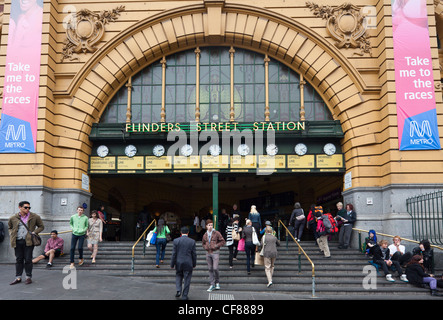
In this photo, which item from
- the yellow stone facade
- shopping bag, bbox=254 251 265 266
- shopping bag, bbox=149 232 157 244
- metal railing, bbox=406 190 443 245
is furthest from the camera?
the yellow stone facade

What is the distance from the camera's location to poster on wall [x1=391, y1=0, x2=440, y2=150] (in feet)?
58.7

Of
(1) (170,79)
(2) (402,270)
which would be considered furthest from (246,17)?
(2) (402,270)

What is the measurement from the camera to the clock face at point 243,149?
20078mm

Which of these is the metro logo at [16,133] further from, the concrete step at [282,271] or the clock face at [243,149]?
the clock face at [243,149]

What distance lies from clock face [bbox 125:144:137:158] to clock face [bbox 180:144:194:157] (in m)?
2.23

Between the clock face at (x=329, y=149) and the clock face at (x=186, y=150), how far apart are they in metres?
6.15

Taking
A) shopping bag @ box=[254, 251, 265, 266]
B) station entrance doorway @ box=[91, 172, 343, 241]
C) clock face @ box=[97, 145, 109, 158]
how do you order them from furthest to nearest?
station entrance doorway @ box=[91, 172, 343, 241], clock face @ box=[97, 145, 109, 158], shopping bag @ box=[254, 251, 265, 266]

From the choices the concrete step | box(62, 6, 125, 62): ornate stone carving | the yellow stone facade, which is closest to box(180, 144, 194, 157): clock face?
the yellow stone facade

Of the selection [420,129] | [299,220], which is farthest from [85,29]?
[420,129]

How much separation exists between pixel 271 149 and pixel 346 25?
6.59 meters

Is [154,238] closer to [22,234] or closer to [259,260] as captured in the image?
[259,260]

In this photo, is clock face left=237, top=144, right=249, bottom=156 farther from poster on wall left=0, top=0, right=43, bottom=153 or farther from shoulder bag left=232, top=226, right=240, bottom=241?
poster on wall left=0, top=0, right=43, bottom=153

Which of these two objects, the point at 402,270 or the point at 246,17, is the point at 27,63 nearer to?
the point at 246,17

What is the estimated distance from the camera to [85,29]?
2027 centimetres
